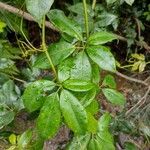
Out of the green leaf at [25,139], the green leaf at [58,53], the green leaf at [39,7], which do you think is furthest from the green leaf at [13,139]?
the green leaf at [39,7]

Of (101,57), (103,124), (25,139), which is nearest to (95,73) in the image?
(101,57)

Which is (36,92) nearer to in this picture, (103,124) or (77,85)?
(77,85)

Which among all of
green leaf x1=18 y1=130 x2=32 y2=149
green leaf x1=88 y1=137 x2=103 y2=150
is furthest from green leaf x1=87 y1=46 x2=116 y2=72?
green leaf x1=18 y1=130 x2=32 y2=149

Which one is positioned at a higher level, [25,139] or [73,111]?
[73,111]

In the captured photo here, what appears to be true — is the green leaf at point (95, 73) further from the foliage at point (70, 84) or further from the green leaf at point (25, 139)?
the green leaf at point (25, 139)

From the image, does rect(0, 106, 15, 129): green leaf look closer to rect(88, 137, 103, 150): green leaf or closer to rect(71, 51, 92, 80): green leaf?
rect(88, 137, 103, 150): green leaf

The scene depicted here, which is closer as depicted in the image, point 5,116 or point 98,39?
point 98,39
